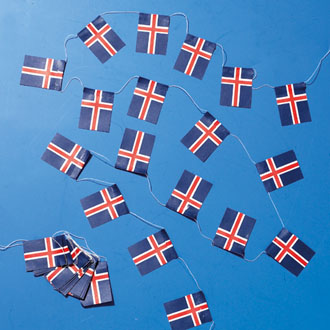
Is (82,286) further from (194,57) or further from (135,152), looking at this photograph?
(194,57)

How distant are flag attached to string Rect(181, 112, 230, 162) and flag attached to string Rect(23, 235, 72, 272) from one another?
691mm

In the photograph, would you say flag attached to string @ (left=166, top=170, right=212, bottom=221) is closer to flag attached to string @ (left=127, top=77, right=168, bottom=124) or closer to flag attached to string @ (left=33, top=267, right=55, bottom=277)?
flag attached to string @ (left=127, top=77, right=168, bottom=124)

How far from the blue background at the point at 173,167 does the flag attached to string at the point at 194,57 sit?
0.03 meters

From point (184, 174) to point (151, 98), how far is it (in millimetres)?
360

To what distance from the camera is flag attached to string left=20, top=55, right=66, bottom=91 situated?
1.93 metres

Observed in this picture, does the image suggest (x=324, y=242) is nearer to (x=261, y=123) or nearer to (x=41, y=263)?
(x=261, y=123)

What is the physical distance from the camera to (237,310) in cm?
197

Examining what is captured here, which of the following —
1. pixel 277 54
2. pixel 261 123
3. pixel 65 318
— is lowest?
pixel 65 318

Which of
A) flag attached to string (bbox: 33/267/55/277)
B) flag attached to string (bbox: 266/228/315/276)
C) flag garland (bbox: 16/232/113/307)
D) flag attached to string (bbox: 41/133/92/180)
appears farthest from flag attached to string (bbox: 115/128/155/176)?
flag attached to string (bbox: 266/228/315/276)

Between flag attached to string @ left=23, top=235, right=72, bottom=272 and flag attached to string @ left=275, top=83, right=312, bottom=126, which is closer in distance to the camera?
flag attached to string @ left=23, top=235, right=72, bottom=272

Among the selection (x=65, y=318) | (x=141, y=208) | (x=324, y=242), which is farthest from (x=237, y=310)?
(x=65, y=318)

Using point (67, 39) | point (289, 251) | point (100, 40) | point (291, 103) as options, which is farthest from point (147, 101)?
point (289, 251)

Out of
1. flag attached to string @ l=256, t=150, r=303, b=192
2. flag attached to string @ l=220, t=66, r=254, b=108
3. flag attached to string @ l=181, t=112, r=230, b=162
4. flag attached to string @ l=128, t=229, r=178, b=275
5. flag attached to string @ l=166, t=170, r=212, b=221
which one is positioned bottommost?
flag attached to string @ l=128, t=229, r=178, b=275

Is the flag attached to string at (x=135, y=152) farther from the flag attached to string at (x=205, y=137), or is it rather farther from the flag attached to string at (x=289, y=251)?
the flag attached to string at (x=289, y=251)
